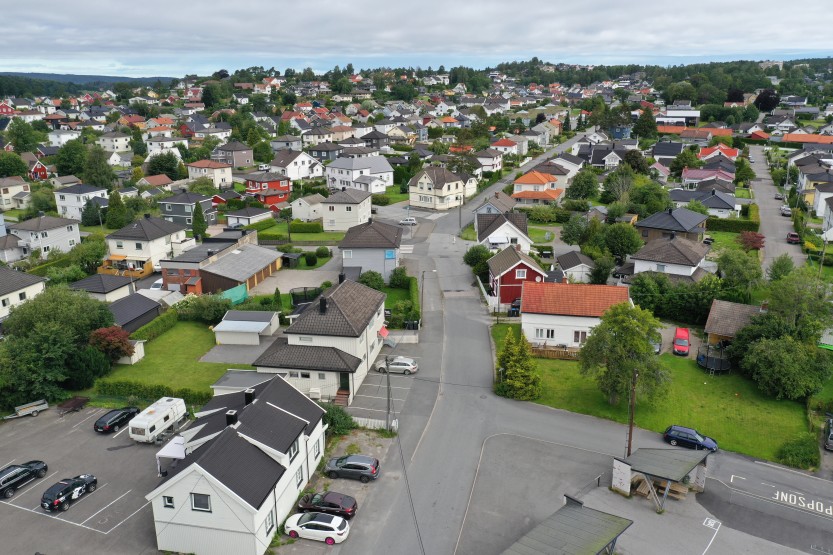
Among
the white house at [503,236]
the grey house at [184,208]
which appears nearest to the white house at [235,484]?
the white house at [503,236]

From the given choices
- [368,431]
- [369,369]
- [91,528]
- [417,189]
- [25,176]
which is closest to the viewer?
[91,528]

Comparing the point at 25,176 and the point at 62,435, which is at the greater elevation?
the point at 25,176

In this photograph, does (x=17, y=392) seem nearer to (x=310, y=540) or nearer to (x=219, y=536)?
(x=219, y=536)

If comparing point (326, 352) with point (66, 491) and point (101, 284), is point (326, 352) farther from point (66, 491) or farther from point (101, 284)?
point (101, 284)

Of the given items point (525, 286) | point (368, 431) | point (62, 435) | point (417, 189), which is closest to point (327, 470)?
point (368, 431)

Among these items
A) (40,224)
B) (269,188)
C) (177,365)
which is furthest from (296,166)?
(177,365)
